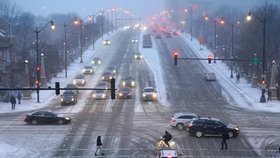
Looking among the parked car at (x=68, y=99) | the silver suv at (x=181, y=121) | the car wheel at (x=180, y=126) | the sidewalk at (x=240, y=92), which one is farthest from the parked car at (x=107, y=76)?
the car wheel at (x=180, y=126)

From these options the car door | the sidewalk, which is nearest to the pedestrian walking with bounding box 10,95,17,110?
the car door

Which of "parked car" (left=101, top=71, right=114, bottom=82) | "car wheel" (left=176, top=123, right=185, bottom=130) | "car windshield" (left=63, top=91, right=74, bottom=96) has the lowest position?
"car wheel" (left=176, top=123, right=185, bottom=130)

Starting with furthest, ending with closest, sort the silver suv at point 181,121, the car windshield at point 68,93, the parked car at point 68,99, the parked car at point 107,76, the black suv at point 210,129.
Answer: the parked car at point 107,76 < the car windshield at point 68,93 < the parked car at point 68,99 < the silver suv at point 181,121 < the black suv at point 210,129

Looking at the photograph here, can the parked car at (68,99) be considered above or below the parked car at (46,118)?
above

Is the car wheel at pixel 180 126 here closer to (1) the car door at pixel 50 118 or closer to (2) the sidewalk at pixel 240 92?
(1) the car door at pixel 50 118

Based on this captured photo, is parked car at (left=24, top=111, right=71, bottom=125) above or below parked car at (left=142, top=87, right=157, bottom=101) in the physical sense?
below

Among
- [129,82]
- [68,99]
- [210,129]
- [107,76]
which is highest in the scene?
[107,76]

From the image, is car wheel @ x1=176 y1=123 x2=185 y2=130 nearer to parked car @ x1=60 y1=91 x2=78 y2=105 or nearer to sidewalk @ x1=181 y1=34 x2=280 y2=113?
sidewalk @ x1=181 y1=34 x2=280 y2=113

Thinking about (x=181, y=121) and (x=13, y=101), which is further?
(x=13, y=101)

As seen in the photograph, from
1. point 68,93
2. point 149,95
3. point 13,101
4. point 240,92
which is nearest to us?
point 13,101

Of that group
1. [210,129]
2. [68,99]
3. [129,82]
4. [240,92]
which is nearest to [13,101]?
[68,99]

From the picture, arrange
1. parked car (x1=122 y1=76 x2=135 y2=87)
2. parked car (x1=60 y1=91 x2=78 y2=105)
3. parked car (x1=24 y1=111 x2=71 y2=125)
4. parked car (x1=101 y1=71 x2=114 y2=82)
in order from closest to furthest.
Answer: parked car (x1=24 y1=111 x2=71 y2=125), parked car (x1=60 y1=91 x2=78 y2=105), parked car (x1=122 y1=76 x2=135 y2=87), parked car (x1=101 y1=71 x2=114 y2=82)

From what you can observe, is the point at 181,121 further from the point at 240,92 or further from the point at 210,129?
the point at 240,92

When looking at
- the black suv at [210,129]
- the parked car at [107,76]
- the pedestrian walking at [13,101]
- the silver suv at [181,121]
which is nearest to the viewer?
the black suv at [210,129]
